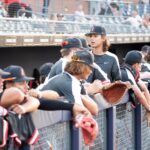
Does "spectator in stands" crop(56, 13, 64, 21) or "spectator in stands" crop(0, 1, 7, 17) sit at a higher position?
"spectator in stands" crop(0, 1, 7, 17)

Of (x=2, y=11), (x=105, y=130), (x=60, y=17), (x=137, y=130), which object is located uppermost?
(x=2, y=11)

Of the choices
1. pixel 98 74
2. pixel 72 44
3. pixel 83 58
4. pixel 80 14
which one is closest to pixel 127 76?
pixel 98 74

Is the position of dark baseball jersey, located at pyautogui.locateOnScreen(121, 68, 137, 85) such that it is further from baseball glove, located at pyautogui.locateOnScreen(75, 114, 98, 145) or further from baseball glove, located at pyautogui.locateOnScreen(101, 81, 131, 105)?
baseball glove, located at pyautogui.locateOnScreen(75, 114, 98, 145)

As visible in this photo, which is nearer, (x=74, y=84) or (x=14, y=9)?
(x=74, y=84)

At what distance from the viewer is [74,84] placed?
4070mm

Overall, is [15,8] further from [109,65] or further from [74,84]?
[74,84]

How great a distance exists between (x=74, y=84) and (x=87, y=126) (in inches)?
18.0

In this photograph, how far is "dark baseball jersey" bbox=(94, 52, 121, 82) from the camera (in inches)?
228

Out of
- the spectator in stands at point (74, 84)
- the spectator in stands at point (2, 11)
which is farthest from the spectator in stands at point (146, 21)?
the spectator in stands at point (74, 84)

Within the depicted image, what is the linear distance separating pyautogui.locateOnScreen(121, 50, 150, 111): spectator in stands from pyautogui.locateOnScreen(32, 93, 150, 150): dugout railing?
136 mm

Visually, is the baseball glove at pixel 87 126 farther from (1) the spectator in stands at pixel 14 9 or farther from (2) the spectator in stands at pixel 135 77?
(1) the spectator in stands at pixel 14 9

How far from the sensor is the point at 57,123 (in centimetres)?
A: 374

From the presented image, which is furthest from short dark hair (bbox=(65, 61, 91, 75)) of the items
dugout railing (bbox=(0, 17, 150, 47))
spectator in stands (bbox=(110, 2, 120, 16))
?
spectator in stands (bbox=(110, 2, 120, 16))

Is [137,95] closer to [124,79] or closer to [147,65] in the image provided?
[124,79]
